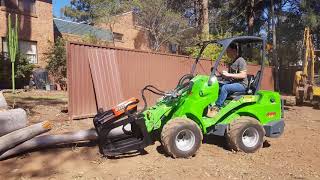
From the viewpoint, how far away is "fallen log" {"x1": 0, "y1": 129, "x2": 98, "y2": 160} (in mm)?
6961

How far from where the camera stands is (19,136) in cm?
689

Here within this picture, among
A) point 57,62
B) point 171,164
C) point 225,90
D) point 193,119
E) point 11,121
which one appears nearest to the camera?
point 171,164

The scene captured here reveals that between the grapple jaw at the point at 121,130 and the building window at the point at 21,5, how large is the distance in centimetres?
1758

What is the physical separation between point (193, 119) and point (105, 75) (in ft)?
13.8

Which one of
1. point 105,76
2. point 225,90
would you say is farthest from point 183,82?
point 105,76

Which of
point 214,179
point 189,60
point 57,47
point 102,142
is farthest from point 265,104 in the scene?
point 57,47

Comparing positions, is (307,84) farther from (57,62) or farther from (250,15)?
(250,15)

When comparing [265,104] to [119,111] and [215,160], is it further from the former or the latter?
[119,111]

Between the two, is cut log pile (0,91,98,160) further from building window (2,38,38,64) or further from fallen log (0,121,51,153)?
building window (2,38,38,64)

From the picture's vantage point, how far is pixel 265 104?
8117 mm

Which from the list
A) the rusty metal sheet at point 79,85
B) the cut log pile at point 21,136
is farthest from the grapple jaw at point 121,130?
the rusty metal sheet at point 79,85

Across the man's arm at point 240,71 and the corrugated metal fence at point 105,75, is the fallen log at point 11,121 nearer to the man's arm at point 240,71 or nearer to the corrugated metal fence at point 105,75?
the corrugated metal fence at point 105,75

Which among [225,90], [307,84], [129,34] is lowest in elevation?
[307,84]

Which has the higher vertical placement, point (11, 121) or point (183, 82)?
point (183, 82)
